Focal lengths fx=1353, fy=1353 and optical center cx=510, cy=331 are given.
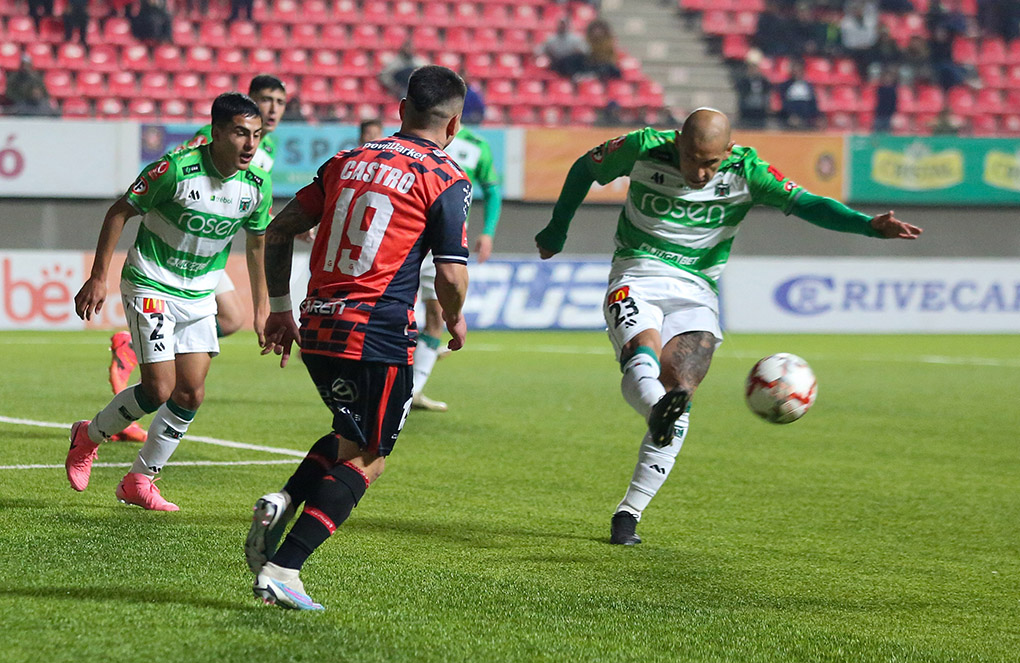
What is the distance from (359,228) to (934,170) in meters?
19.2

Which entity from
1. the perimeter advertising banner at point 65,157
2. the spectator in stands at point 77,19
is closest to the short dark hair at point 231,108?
the perimeter advertising banner at point 65,157

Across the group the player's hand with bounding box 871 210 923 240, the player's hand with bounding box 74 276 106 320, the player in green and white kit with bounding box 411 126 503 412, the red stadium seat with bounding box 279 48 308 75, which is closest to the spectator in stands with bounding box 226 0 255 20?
the red stadium seat with bounding box 279 48 308 75

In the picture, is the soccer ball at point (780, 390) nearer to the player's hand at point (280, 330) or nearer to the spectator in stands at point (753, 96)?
the player's hand at point (280, 330)

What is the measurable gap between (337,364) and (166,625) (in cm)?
92

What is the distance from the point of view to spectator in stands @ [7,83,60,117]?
19.2 m

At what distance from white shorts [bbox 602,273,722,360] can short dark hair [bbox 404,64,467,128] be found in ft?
5.96

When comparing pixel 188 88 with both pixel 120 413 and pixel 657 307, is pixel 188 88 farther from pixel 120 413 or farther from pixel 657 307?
pixel 657 307

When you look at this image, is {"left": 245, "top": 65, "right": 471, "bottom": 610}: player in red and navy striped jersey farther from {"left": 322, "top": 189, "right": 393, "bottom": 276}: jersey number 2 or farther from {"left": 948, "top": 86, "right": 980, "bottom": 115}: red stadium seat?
{"left": 948, "top": 86, "right": 980, "bottom": 115}: red stadium seat

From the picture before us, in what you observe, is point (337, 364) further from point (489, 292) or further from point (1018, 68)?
point (1018, 68)

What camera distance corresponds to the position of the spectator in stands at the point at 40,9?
71.6 ft

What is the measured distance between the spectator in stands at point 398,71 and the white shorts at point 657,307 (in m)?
15.6

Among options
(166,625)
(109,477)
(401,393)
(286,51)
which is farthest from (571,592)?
(286,51)

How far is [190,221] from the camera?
6051mm

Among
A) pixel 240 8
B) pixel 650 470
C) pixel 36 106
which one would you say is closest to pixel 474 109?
pixel 240 8
